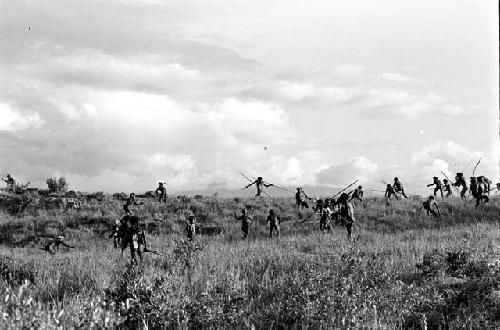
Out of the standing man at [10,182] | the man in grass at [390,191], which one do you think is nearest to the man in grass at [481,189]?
the man in grass at [390,191]

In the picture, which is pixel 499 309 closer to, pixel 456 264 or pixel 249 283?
pixel 456 264

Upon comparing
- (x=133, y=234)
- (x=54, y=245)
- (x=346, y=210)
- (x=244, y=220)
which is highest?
(x=346, y=210)

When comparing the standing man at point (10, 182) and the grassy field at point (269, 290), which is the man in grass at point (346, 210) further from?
the standing man at point (10, 182)

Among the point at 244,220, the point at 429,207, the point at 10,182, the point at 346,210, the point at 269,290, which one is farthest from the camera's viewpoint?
the point at 10,182

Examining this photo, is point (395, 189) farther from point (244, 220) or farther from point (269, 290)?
point (269, 290)

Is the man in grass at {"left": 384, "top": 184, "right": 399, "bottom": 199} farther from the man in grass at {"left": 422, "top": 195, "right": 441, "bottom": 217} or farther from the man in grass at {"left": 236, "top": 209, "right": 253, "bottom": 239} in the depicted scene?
the man in grass at {"left": 236, "top": 209, "right": 253, "bottom": 239}

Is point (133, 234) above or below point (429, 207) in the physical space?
below

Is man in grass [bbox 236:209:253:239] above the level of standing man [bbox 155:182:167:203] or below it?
below

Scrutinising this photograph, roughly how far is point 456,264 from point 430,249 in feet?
7.65

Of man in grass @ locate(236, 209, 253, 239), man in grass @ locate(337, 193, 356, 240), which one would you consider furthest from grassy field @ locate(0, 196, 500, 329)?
man in grass @ locate(236, 209, 253, 239)

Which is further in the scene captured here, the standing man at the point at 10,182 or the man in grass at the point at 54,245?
the standing man at the point at 10,182

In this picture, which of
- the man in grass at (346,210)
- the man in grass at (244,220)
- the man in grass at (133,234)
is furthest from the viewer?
the man in grass at (244,220)

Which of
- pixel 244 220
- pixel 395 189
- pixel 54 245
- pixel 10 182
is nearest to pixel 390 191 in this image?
pixel 395 189

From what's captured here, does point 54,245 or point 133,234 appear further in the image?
point 54,245
